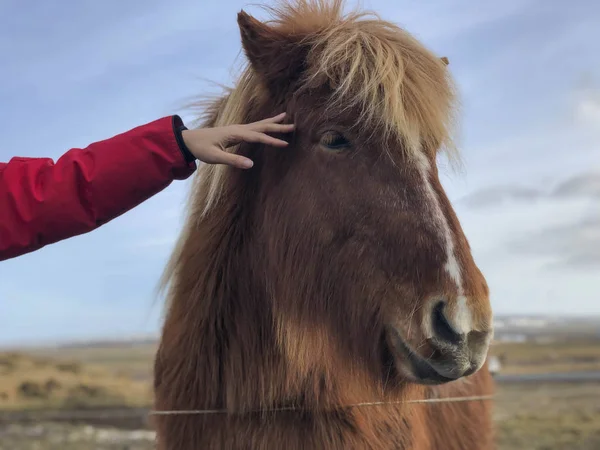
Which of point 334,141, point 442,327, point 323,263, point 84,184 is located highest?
point 334,141

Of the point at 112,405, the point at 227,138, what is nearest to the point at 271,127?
the point at 227,138

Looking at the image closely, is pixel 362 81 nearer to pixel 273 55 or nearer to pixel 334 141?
pixel 334 141

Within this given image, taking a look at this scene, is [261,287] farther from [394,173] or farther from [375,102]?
[375,102]

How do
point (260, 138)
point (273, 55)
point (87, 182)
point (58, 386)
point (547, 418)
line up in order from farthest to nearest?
1. point (58, 386)
2. point (547, 418)
3. point (273, 55)
4. point (260, 138)
5. point (87, 182)

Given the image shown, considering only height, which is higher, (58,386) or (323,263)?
(323,263)

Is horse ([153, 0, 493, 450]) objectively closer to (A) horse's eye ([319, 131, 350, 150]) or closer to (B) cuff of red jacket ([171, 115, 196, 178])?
(A) horse's eye ([319, 131, 350, 150])

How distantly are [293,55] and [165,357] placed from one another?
130 cm

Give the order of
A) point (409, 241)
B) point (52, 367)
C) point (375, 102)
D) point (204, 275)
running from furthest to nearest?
1. point (52, 367)
2. point (204, 275)
3. point (375, 102)
4. point (409, 241)

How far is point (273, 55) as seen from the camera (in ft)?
6.88

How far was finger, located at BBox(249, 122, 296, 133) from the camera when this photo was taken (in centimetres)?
189

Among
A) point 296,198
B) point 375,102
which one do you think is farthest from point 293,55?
point 296,198

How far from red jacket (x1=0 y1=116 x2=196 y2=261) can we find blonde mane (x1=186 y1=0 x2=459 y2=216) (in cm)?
Result: 48

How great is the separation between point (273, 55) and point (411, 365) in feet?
4.14

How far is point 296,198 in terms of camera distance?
77.5 inches
